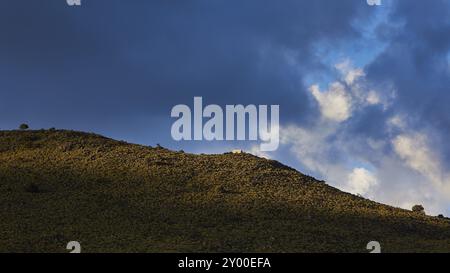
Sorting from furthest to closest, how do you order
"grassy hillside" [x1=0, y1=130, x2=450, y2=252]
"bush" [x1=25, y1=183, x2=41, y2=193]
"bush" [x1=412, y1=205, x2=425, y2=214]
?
1. "bush" [x1=412, y1=205, x2=425, y2=214]
2. "bush" [x1=25, y1=183, x2=41, y2=193]
3. "grassy hillside" [x1=0, y1=130, x2=450, y2=252]

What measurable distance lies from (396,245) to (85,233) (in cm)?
1338

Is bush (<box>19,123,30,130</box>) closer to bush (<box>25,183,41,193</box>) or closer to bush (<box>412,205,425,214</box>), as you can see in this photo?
bush (<box>25,183,41,193</box>)

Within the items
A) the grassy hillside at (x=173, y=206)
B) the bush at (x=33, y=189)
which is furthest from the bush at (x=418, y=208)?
the bush at (x=33, y=189)

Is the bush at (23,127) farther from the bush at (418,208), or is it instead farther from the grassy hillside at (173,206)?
the bush at (418,208)

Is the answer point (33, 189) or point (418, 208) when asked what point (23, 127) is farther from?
point (418, 208)

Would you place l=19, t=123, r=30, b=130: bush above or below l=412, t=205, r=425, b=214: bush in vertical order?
above

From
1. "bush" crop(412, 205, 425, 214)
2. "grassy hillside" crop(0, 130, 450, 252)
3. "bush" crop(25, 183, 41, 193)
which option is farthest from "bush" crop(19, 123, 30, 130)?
"bush" crop(412, 205, 425, 214)

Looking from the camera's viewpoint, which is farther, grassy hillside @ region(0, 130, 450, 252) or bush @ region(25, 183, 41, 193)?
bush @ region(25, 183, 41, 193)

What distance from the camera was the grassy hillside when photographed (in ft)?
103

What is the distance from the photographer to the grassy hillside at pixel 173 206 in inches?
1234

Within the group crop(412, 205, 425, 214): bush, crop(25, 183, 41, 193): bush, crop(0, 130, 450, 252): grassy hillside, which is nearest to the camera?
crop(0, 130, 450, 252): grassy hillside

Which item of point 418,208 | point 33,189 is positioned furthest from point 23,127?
point 418,208
